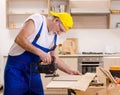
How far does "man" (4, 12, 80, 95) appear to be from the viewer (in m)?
2.32

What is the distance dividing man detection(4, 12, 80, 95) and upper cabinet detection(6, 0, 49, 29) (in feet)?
10.9

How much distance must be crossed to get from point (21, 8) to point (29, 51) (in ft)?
11.8

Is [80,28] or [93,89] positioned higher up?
[80,28]

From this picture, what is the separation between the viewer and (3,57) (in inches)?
212

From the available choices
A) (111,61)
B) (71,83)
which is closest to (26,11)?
(111,61)

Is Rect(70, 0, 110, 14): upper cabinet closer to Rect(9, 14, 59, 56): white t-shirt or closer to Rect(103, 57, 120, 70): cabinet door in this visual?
Rect(103, 57, 120, 70): cabinet door

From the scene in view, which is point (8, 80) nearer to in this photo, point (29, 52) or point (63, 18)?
point (29, 52)

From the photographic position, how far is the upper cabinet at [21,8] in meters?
5.71

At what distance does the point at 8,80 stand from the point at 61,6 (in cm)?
337

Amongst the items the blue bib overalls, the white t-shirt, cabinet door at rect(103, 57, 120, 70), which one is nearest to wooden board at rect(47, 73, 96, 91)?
the blue bib overalls

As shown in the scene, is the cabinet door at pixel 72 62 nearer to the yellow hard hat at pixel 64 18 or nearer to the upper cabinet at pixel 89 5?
the upper cabinet at pixel 89 5

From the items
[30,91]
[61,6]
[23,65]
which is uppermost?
[61,6]

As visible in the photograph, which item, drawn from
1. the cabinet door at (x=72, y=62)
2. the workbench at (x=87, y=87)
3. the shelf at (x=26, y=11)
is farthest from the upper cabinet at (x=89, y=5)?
the workbench at (x=87, y=87)

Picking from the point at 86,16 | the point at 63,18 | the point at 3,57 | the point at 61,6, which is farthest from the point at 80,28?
the point at 63,18
